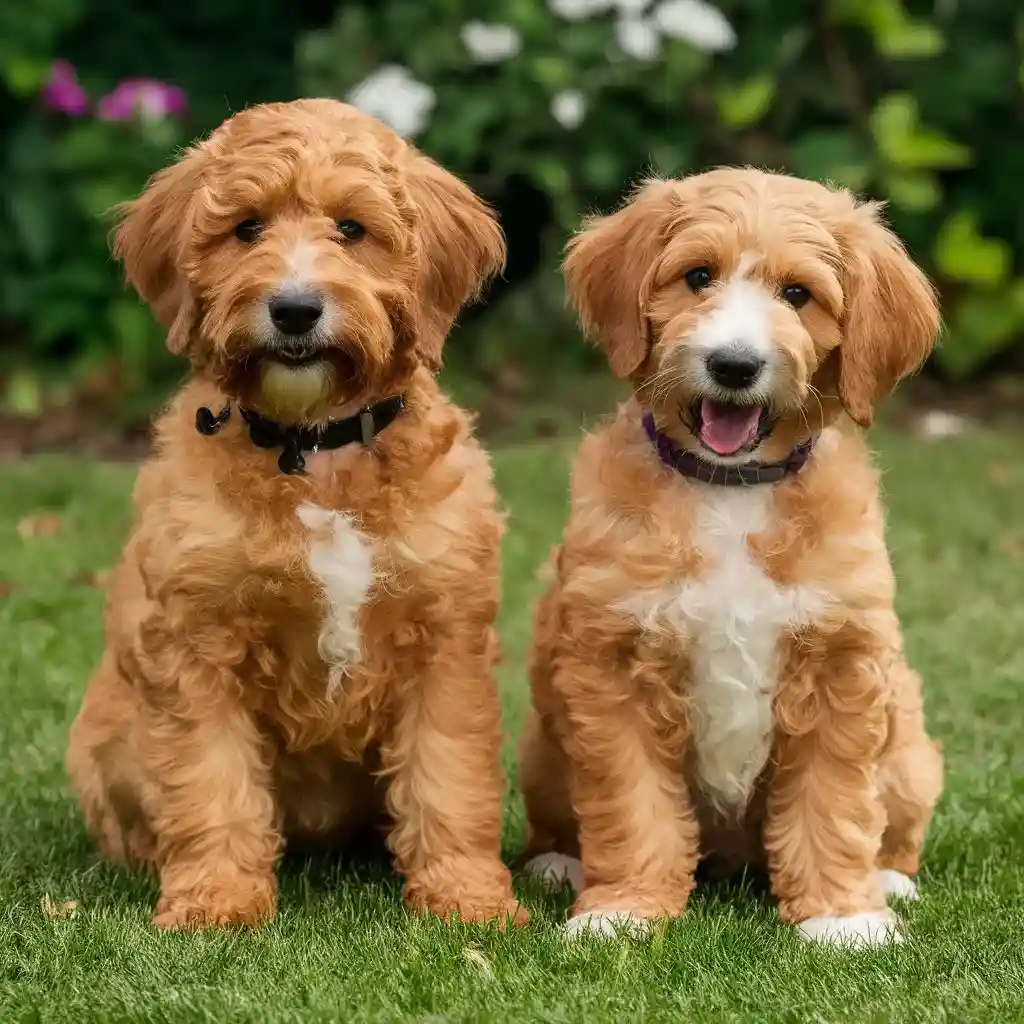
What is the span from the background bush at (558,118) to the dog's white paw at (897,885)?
7.06 metres

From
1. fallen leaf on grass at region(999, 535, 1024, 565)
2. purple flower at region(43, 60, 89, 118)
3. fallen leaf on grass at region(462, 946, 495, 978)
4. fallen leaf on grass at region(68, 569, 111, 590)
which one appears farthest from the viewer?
purple flower at region(43, 60, 89, 118)

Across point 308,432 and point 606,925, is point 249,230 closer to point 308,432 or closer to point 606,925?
point 308,432

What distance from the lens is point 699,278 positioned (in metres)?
4.51

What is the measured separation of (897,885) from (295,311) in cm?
238

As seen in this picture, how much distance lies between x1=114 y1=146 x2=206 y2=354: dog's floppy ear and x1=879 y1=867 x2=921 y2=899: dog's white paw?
98.3 inches

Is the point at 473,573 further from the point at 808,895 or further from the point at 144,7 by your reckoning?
the point at 144,7

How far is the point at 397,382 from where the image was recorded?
468 centimetres

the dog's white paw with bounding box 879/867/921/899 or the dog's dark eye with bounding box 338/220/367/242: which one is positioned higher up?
the dog's dark eye with bounding box 338/220/367/242

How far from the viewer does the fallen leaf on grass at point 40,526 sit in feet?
30.8

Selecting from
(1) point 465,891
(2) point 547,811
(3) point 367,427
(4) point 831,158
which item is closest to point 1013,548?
(4) point 831,158

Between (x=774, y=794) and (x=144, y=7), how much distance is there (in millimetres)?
9658

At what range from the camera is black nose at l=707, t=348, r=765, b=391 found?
169 inches

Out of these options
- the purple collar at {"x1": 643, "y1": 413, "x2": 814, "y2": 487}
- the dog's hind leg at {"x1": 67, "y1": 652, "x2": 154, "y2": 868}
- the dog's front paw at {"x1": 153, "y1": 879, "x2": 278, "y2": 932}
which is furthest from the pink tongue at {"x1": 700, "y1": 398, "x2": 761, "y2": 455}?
the dog's hind leg at {"x1": 67, "y1": 652, "x2": 154, "y2": 868}

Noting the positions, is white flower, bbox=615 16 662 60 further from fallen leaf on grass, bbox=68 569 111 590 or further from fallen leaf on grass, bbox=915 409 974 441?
fallen leaf on grass, bbox=68 569 111 590
